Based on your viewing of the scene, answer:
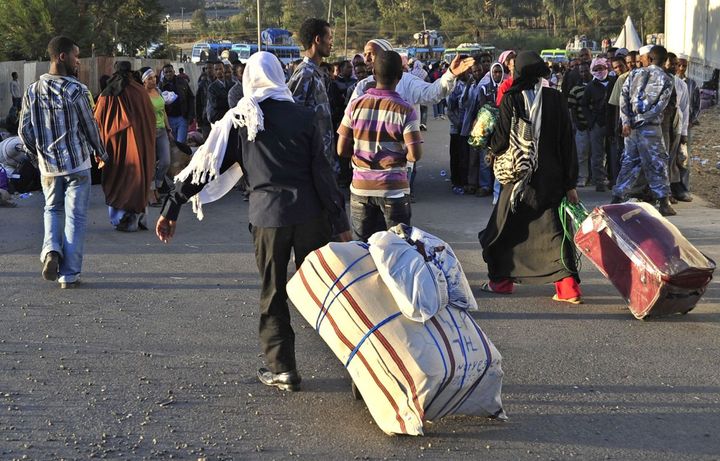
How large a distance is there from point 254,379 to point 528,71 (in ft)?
10.5

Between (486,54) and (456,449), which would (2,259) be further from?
(486,54)

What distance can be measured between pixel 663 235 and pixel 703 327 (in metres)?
0.70

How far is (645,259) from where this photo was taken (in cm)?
713

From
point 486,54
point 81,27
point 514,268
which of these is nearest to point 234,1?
point 81,27

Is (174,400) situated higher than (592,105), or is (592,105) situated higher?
(592,105)

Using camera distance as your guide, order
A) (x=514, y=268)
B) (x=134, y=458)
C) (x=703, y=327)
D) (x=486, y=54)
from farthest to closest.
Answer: (x=486, y=54) → (x=514, y=268) → (x=703, y=327) → (x=134, y=458)

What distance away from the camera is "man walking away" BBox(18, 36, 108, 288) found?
8336 mm

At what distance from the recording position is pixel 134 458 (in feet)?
15.8

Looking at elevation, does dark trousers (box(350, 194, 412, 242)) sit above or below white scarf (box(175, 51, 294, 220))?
below

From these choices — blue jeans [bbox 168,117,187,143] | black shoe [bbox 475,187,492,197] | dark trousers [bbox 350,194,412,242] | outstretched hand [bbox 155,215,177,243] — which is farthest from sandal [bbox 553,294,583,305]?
blue jeans [bbox 168,117,187,143]

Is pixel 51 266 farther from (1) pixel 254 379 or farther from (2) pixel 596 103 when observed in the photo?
(2) pixel 596 103

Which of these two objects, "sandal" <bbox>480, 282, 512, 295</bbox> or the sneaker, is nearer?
"sandal" <bbox>480, 282, 512, 295</bbox>

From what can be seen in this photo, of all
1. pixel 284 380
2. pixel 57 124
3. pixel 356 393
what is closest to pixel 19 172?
pixel 57 124

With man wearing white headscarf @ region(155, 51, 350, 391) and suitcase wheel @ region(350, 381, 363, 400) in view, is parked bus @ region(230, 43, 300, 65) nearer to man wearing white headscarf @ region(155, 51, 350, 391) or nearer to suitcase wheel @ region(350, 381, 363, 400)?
man wearing white headscarf @ region(155, 51, 350, 391)
